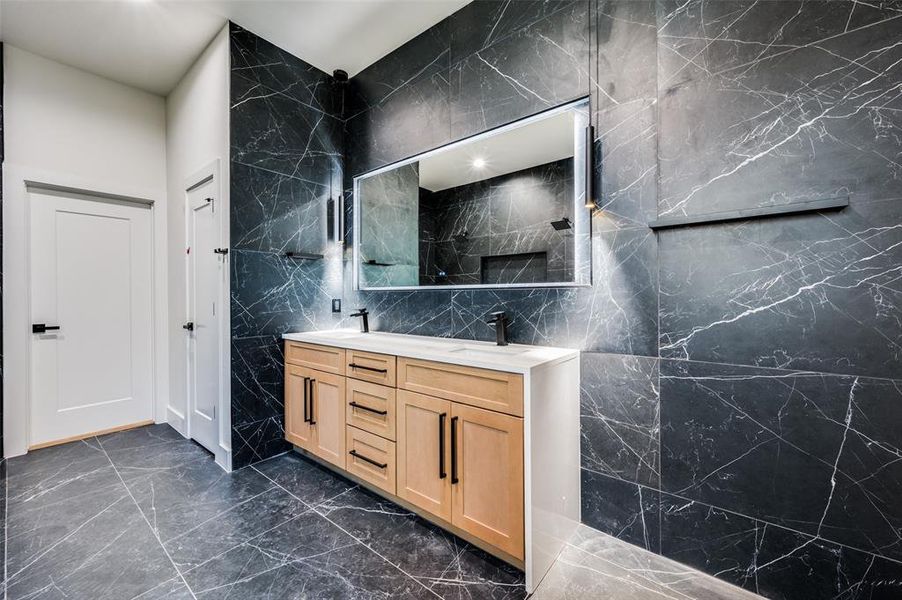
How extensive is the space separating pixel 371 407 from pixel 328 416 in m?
0.47

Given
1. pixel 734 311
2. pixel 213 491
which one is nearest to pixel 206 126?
pixel 213 491

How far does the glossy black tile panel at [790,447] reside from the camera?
1.25 m

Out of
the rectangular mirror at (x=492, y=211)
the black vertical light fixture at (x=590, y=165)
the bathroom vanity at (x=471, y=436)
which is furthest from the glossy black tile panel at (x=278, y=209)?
the black vertical light fixture at (x=590, y=165)

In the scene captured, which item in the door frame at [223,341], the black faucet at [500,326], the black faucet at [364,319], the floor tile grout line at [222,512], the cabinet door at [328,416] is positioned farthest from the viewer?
the black faucet at [364,319]

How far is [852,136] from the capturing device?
4.22ft

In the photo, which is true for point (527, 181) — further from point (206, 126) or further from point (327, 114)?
point (206, 126)

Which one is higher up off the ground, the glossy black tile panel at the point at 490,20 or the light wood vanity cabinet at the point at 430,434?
the glossy black tile panel at the point at 490,20

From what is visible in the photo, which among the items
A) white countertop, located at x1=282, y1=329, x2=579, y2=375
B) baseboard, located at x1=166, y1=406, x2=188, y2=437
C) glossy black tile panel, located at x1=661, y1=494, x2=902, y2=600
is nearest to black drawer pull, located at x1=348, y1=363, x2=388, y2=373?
white countertop, located at x1=282, y1=329, x2=579, y2=375

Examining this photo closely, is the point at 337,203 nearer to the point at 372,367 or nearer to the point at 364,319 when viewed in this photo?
the point at 364,319

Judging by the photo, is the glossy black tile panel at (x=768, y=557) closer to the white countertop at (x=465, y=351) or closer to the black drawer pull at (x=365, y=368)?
the white countertop at (x=465, y=351)

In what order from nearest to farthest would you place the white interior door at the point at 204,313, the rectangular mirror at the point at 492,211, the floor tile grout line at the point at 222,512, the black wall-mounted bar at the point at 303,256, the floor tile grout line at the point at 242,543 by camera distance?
the floor tile grout line at the point at 242,543 → the floor tile grout line at the point at 222,512 → the rectangular mirror at the point at 492,211 → the white interior door at the point at 204,313 → the black wall-mounted bar at the point at 303,256

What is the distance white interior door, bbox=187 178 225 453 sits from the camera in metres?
2.63

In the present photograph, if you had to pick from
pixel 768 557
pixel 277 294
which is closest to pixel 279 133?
pixel 277 294

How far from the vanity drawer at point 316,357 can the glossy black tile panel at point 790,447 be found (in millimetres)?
1775
